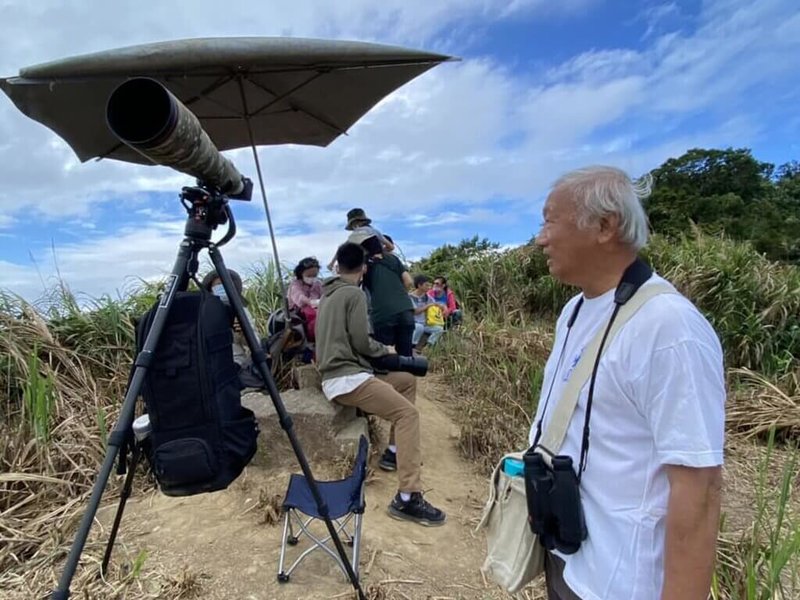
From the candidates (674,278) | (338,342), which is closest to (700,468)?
(338,342)

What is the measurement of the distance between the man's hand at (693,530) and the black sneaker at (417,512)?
229 centimetres

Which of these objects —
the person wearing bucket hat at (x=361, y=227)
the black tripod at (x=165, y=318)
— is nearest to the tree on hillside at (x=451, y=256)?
the person wearing bucket hat at (x=361, y=227)

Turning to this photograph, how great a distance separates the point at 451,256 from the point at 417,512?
8.21 metres

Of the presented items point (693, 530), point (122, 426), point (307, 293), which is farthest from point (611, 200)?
point (307, 293)

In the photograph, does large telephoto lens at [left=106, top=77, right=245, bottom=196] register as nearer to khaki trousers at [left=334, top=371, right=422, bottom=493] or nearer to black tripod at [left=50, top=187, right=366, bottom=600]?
black tripod at [left=50, top=187, right=366, bottom=600]

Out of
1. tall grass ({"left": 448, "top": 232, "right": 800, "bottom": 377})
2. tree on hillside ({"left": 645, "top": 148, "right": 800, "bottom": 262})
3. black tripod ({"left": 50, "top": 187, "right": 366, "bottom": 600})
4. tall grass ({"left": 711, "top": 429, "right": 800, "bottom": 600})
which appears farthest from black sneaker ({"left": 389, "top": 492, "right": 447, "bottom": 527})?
tree on hillside ({"left": 645, "top": 148, "right": 800, "bottom": 262})

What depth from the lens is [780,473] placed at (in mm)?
4137

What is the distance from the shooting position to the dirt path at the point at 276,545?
250 centimetres

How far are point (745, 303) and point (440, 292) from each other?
3.95m

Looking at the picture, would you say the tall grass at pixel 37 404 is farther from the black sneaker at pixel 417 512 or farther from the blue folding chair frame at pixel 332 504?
the black sneaker at pixel 417 512

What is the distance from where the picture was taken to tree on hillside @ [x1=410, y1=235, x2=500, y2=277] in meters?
9.28

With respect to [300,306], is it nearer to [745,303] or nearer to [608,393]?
[608,393]

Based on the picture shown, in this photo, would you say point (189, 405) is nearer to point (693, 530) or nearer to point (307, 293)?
point (693, 530)

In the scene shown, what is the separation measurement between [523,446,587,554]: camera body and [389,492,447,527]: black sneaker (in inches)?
77.4
